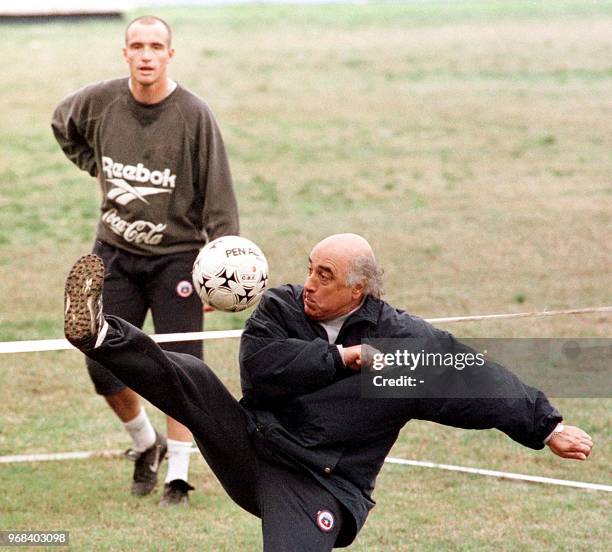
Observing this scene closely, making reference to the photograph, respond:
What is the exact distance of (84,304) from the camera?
5578 millimetres

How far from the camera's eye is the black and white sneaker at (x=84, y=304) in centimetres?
554

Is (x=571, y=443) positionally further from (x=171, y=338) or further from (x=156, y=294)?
(x=156, y=294)

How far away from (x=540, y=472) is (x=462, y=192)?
11.4 metres

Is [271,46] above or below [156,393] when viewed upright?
below

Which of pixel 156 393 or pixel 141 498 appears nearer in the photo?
pixel 156 393

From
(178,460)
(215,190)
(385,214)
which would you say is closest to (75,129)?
(215,190)

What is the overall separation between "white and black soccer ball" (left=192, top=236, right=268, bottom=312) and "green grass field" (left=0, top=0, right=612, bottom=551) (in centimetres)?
123

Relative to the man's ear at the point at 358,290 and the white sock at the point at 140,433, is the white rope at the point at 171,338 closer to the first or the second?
the white sock at the point at 140,433

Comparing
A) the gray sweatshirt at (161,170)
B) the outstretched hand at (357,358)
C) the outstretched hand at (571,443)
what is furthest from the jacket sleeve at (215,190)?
the outstretched hand at (571,443)

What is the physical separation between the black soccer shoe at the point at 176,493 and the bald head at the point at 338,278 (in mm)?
2172

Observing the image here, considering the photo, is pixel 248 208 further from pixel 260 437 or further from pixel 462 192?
pixel 260 437

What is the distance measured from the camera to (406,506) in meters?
7.78

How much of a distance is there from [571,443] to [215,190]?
9.24 ft

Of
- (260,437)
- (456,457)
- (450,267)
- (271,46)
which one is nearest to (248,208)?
(450,267)
